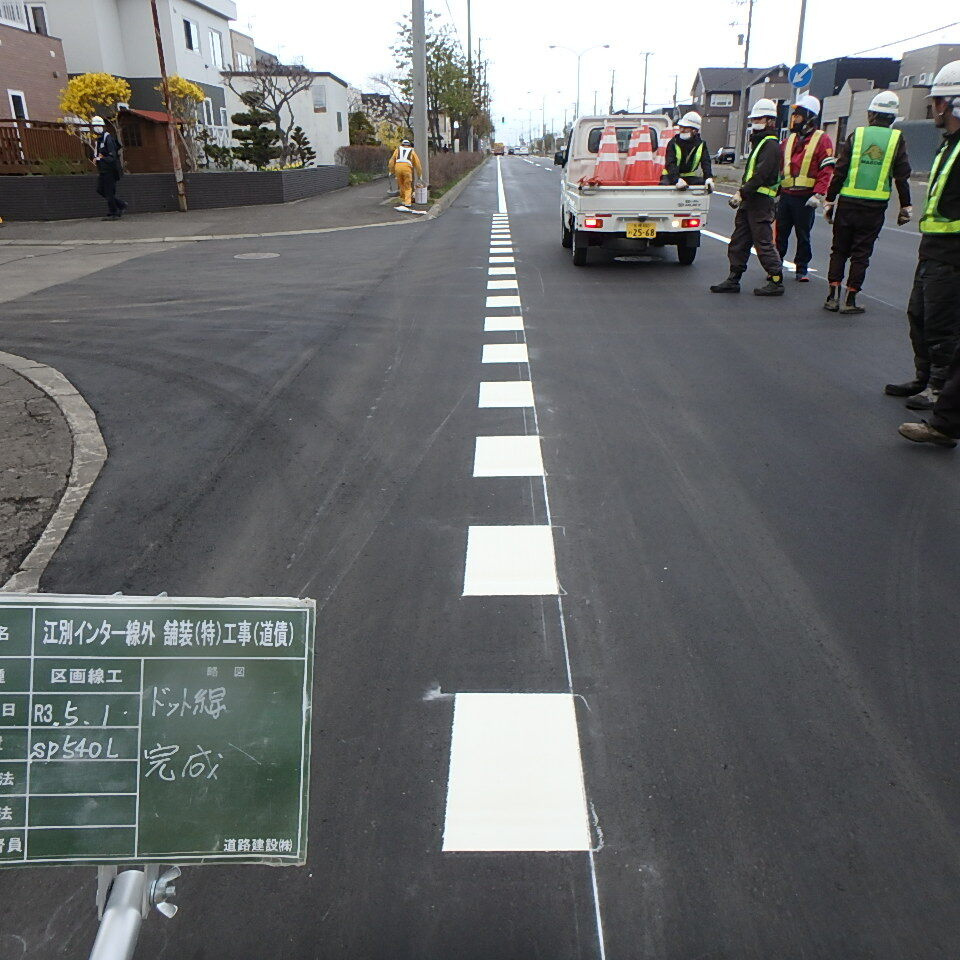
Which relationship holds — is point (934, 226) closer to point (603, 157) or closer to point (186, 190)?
point (603, 157)

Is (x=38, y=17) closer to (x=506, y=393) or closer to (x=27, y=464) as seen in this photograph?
(x=506, y=393)

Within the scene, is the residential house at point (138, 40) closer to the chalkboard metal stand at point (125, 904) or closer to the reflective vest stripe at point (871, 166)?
the reflective vest stripe at point (871, 166)

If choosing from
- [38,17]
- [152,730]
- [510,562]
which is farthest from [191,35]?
[152,730]

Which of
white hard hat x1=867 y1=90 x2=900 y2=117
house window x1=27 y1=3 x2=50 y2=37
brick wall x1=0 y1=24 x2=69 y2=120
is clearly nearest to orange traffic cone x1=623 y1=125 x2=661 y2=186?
white hard hat x1=867 y1=90 x2=900 y2=117

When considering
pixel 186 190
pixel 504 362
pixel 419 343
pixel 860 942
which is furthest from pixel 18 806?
pixel 186 190

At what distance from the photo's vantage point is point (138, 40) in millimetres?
33656

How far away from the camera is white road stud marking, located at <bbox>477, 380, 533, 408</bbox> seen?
21.1ft

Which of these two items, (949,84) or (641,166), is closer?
(949,84)

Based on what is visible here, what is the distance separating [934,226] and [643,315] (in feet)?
12.8

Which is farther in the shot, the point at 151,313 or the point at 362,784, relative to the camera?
the point at 151,313

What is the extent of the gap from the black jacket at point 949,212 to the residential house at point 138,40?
3186cm

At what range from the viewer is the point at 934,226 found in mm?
5988

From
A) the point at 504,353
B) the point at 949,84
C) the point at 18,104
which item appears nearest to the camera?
the point at 949,84

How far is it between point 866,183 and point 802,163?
213 centimetres
